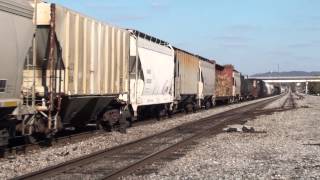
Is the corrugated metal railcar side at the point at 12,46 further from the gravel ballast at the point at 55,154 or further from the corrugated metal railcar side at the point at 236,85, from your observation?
the corrugated metal railcar side at the point at 236,85

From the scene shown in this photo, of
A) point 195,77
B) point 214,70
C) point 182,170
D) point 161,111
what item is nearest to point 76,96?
point 182,170

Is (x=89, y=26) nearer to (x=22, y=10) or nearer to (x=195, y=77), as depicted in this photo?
(x=22, y=10)

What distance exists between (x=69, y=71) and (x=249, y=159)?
534 cm

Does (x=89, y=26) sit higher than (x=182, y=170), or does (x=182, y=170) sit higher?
(x=89, y=26)

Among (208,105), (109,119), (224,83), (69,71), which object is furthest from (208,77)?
(69,71)

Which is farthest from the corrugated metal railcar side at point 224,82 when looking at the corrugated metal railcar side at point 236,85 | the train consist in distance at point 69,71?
the train consist in distance at point 69,71

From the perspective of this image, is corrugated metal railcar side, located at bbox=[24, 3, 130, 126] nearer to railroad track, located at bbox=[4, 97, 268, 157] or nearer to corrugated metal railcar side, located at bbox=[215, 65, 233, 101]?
railroad track, located at bbox=[4, 97, 268, 157]

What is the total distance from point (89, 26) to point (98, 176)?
22.5 feet

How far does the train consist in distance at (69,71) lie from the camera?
38.6ft

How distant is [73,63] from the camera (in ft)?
48.0

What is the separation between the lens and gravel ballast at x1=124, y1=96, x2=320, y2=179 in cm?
1026

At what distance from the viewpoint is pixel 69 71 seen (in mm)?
14336

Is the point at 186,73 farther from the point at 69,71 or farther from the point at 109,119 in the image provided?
the point at 69,71

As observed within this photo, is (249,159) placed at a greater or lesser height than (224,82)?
lesser
